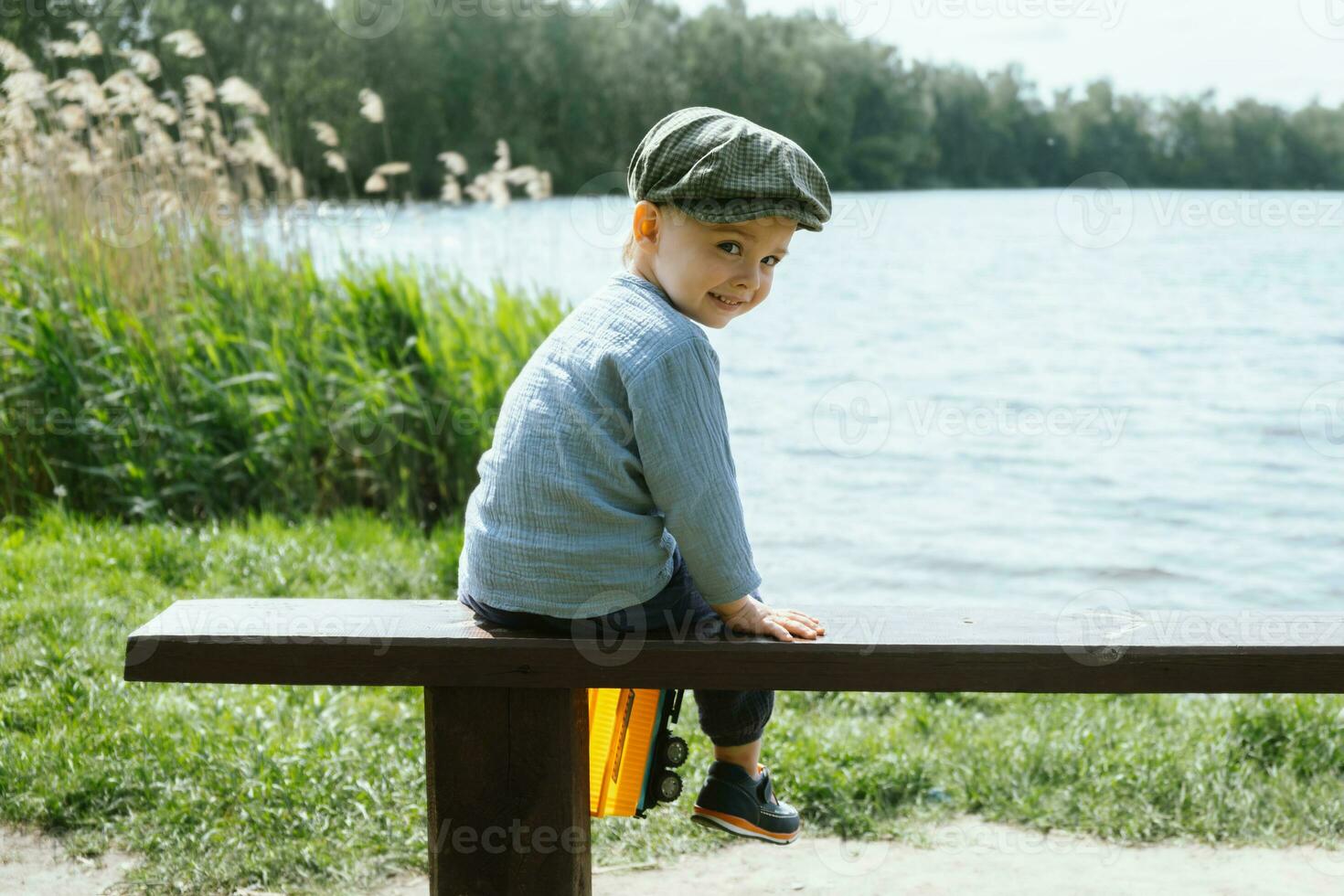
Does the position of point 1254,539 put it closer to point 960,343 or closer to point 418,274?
point 418,274

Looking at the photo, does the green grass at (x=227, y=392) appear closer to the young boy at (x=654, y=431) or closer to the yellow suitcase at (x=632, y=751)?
the yellow suitcase at (x=632, y=751)

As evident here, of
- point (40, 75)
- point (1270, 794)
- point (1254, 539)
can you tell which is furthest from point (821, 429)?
point (1270, 794)

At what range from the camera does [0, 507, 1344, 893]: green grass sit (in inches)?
113

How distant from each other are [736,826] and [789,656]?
0.38 m

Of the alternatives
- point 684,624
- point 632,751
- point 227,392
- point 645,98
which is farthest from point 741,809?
point 645,98

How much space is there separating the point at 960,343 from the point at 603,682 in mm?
11465

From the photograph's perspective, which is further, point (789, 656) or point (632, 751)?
point (632, 751)

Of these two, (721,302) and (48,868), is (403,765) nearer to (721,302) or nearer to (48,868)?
(48,868)

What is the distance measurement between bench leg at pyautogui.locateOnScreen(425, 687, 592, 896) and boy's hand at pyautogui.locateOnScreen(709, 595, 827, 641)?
10.7 inches

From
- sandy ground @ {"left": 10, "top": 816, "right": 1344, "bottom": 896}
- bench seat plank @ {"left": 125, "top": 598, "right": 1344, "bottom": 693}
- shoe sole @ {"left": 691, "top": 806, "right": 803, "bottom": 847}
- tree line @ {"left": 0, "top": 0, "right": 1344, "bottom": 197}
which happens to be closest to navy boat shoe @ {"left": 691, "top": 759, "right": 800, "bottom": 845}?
shoe sole @ {"left": 691, "top": 806, "right": 803, "bottom": 847}

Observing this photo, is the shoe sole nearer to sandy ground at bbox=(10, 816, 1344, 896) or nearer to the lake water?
sandy ground at bbox=(10, 816, 1344, 896)

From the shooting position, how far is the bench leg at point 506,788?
1.94 meters

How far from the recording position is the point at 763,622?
1.91 meters

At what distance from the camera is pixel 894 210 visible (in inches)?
1087
